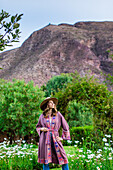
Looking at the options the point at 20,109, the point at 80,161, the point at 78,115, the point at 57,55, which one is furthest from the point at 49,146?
the point at 57,55

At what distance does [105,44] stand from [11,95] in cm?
4204

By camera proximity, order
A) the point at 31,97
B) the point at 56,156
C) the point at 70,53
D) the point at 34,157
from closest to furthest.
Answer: the point at 56,156 → the point at 34,157 → the point at 31,97 → the point at 70,53

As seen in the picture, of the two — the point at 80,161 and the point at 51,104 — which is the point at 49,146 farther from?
the point at 80,161

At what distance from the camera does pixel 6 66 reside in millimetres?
45406

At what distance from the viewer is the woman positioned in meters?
3.62

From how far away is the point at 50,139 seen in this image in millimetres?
3740

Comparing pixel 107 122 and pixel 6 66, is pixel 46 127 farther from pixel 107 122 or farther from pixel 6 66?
pixel 6 66

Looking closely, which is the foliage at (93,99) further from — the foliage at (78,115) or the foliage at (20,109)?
the foliage at (78,115)

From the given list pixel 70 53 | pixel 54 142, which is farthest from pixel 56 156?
pixel 70 53

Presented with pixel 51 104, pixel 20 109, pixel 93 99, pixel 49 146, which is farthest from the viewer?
pixel 20 109

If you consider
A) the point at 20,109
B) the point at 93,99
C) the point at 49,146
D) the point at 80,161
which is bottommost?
the point at 80,161

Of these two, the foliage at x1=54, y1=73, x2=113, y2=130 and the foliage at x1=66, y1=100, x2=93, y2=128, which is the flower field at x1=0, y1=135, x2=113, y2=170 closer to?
the foliage at x1=54, y1=73, x2=113, y2=130

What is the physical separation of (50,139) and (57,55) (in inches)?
1579

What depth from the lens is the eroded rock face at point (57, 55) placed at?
38594 mm
